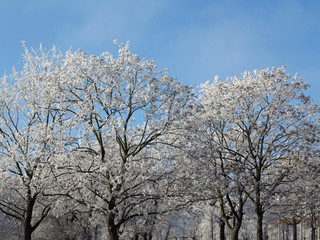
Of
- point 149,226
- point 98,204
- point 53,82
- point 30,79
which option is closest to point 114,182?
point 98,204

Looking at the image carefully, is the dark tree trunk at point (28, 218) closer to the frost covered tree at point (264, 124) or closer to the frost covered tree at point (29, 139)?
the frost covered tree at point (29, 139)

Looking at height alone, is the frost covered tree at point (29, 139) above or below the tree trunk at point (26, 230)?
above

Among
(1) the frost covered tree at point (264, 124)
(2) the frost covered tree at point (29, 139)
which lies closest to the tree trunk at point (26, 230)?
(2) the frost covered tree at point (29, 139)

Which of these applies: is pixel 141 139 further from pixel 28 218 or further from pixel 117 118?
pixel 28 218

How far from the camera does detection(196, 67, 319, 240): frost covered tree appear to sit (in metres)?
23.0

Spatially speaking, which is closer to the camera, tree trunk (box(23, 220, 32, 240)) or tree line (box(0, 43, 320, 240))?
tree line (box(0, 43, 320, 240))

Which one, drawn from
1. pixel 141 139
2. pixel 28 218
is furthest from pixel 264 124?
pixel 28 218

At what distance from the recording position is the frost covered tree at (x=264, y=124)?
23.0m

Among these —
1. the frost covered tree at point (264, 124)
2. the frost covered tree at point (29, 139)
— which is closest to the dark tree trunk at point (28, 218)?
the frost covered tree at point (29, 139)

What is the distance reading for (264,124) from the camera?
2386 centimetres

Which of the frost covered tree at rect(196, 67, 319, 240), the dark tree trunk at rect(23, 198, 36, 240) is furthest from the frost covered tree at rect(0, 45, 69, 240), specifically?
the frost covered tree at rect(196, 67, 319, 240)

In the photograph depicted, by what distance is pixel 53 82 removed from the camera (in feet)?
67.0

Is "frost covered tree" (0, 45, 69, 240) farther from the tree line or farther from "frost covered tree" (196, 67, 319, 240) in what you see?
"frost covered tree" (196, 67, 319, 240)

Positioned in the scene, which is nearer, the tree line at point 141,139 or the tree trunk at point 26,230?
the tree line at point 141,139
